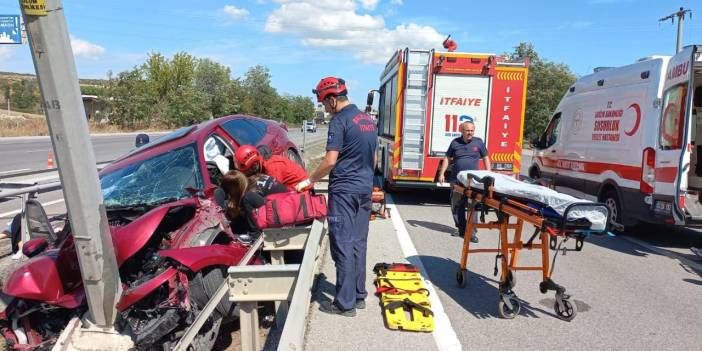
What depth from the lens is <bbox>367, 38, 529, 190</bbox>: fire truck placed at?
33.8 feet

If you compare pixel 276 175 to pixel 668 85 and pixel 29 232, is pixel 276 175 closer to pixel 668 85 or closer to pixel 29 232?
pixel 29 232

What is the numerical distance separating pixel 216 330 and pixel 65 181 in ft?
4.63

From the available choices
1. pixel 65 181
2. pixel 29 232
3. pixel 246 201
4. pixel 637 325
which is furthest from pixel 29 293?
pixel 637 325

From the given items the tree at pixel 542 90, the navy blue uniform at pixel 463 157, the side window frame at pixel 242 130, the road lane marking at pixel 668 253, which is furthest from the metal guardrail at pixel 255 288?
the tree at pixel 542 90

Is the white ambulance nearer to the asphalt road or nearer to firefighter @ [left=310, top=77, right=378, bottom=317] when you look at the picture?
the asphalt road

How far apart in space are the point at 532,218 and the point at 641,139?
466cm

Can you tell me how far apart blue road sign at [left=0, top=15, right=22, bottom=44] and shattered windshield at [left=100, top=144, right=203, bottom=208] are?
26.9 m

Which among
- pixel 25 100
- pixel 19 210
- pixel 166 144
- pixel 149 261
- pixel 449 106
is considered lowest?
pixel 19 210

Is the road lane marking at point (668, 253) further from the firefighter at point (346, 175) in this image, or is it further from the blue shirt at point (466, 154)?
the firefighter at point (346, 175)

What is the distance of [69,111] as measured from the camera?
2598 mm

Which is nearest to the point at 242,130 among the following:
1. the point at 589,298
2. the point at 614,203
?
the point at 589,298

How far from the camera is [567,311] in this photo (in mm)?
4477

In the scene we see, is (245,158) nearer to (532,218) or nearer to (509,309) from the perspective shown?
(532,218)

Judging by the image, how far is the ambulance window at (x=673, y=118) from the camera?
686 cm
